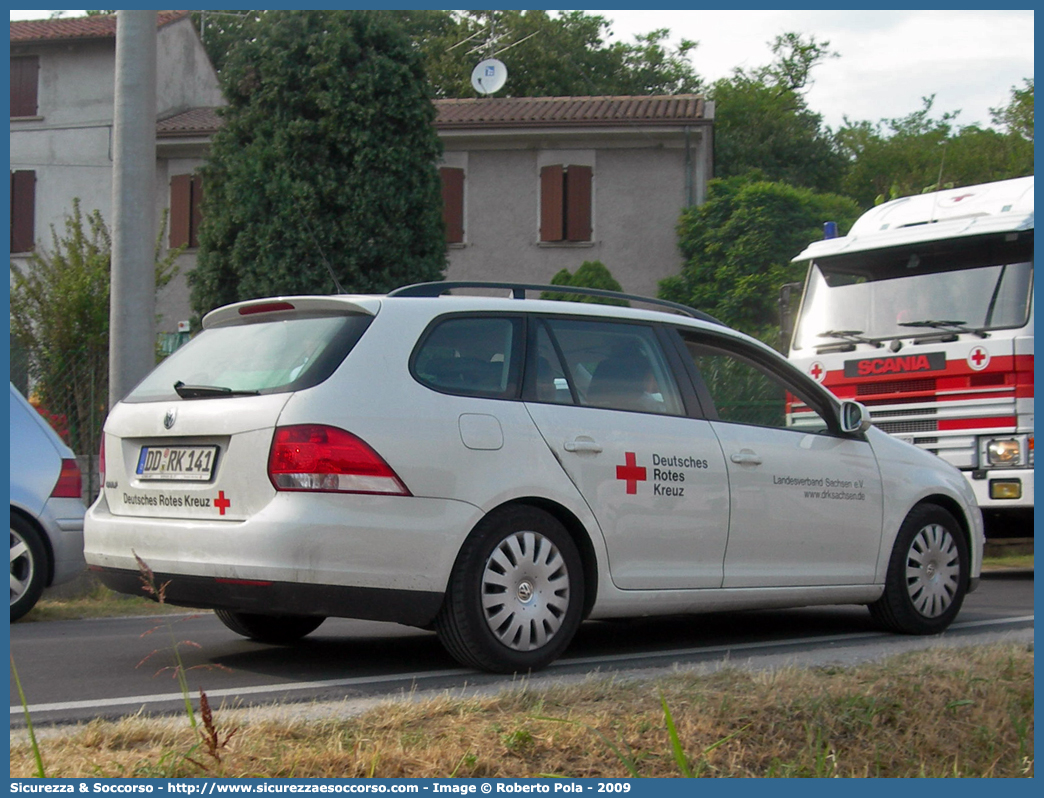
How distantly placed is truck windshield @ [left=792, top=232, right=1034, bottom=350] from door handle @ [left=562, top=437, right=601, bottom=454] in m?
5.69

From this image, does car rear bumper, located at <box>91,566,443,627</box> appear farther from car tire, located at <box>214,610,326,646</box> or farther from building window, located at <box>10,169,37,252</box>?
building window, located at <box>10,169,37,252</box>

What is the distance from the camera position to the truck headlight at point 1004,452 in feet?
33.9

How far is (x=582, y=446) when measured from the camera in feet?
19.0

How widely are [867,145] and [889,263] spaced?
150 feet

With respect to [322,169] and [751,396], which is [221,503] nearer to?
[751,396]

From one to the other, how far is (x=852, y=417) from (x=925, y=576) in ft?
3.36

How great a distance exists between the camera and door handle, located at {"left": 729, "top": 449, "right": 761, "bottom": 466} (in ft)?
21.0

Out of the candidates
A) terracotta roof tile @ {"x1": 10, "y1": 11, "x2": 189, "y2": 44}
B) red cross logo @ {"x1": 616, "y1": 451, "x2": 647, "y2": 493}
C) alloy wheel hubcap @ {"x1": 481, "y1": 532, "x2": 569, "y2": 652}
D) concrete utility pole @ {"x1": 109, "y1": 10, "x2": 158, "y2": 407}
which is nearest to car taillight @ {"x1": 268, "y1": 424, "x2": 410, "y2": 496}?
alloy wheel hubcap @ {"x1": 481, "y1": 532, "x2": 569, "y2": 652}

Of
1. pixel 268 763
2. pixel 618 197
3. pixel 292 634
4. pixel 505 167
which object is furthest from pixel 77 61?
pixel 268 763

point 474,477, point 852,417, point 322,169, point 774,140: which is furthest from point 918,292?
point 774,140

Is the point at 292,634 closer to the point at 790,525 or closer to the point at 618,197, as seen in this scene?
the point at 790,525

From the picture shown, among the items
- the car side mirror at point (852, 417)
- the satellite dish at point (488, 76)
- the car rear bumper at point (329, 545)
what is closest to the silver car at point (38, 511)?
the car rear bumper at point (329, 545)

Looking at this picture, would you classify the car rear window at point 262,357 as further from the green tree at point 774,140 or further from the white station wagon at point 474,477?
the green tree at point 774,140

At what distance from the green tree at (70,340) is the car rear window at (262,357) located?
7.31m
